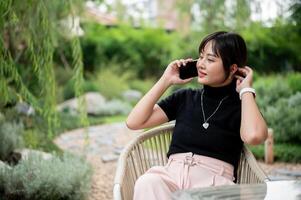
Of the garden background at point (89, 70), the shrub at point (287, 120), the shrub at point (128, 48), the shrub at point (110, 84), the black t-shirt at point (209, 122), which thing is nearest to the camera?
the black t-shirt at point (209, 122)

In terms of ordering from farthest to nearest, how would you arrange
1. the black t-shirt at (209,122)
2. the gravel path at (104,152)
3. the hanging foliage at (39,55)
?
Result: the gravel path at (104,152) < the hanging foliage at (39,55) < the black t-shirt at (209,122)

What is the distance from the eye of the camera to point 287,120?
653 centimetres

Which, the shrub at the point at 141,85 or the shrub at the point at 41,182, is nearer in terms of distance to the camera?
the shrub at the point at 41,182

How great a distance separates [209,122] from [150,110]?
11.8 inches

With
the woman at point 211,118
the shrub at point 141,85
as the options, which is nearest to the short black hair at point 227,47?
the woman at point 211,118

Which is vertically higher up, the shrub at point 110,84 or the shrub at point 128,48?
the shrub at point 128,48

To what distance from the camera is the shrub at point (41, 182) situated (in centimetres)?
378

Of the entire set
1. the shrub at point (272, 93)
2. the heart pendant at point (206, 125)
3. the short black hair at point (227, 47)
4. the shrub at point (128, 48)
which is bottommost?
the shrub at point (128, 48)

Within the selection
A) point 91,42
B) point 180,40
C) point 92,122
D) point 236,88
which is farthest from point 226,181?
point 91,42

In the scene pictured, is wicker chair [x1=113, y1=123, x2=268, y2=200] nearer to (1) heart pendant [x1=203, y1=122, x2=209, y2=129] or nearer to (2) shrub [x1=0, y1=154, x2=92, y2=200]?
(1) heart pendant [x1=203, y1=122, x2=209, y2=129]

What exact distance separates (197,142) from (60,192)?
181 centimetres

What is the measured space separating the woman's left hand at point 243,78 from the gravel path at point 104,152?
2.22 metres

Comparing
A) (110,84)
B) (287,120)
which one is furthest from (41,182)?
(110,84)

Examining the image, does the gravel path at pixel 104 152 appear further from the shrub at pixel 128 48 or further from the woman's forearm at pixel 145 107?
the shrub at pixel 128 48
